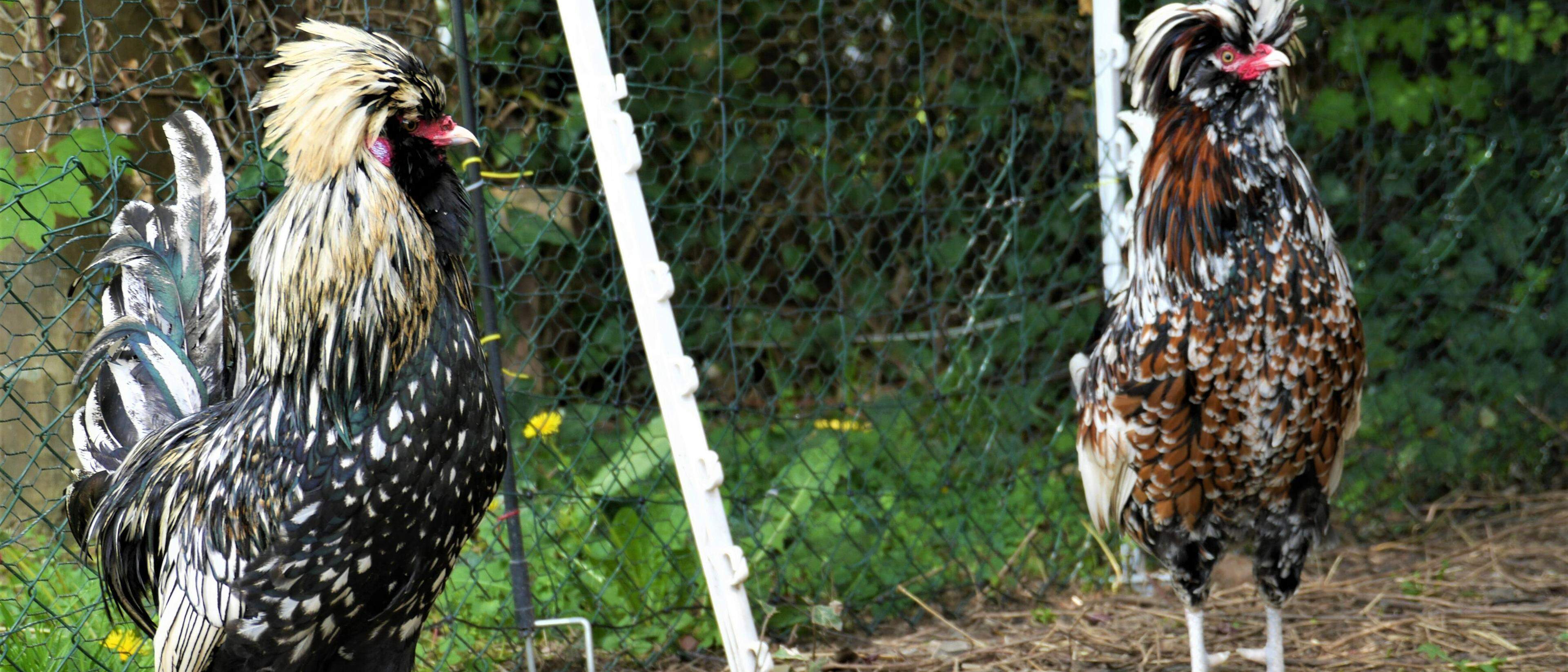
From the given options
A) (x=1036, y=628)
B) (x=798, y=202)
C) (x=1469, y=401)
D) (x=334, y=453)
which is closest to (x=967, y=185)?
(x=798, y=202)

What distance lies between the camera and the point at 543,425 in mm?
3186

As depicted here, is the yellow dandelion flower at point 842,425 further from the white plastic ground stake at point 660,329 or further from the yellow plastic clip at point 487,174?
the yellow plastic clip at point 487,174

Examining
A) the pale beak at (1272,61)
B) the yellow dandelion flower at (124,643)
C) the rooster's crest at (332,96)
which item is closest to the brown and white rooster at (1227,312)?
the pale beak at (1272,61)

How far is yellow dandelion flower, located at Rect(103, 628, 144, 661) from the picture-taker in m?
2.86

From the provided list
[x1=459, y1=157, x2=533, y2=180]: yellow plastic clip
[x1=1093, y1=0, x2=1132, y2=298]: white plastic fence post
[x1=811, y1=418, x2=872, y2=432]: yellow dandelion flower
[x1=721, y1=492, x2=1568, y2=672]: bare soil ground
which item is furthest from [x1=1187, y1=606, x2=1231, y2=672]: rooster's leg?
[x1=459, y1=157, x2=533, y2=180]: yellow plastic clip

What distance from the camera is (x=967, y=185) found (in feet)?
14.9

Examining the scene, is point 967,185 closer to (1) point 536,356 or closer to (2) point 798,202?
→ (2) point 798,202

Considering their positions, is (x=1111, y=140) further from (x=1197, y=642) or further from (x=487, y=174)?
(x=487, y=174)

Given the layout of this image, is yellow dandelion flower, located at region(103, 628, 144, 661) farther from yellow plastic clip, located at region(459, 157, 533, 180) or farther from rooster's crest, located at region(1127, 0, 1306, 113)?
rooster's crest, located at region(1127, 0, 1306, 113)

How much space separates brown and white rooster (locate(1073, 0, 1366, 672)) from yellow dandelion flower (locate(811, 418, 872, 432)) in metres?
1.05

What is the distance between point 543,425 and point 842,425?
41.4 inches

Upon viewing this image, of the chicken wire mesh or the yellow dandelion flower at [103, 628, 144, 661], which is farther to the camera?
the chicken wire mesh

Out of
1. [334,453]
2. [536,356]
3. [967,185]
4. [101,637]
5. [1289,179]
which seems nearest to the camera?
[334,453]

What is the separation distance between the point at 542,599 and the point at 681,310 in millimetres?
1353
